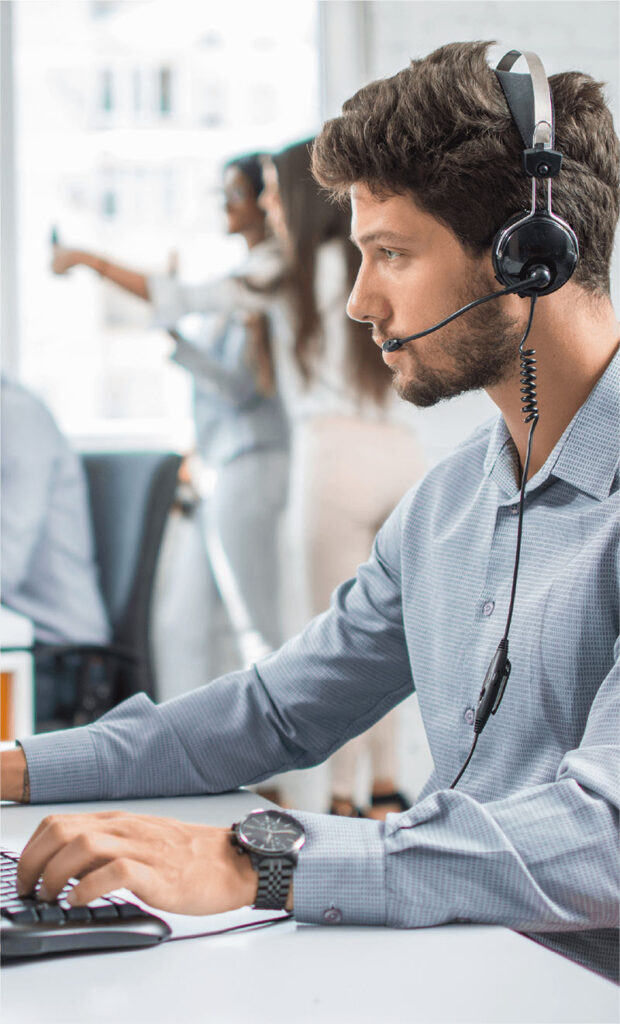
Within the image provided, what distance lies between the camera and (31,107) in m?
2.79

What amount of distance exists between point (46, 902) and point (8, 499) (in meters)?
1.63

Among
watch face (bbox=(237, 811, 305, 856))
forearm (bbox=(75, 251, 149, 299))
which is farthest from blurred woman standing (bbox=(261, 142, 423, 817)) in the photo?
watch face (bbox=(237, 811, 305, 856))

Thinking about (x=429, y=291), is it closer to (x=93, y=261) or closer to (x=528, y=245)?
(x=528, y=245)

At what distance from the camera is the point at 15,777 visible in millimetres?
896

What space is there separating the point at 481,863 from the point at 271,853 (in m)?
0.13

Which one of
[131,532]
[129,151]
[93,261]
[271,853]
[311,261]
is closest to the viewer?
Answer: [271,853]

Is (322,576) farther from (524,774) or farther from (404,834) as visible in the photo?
(404,834)

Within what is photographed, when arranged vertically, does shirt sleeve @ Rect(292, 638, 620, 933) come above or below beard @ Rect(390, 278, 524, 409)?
below

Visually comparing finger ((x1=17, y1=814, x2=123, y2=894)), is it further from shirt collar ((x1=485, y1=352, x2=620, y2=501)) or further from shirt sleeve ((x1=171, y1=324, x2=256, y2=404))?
shirt sleeve ((x1=171, y1=324, x2=256, y2=404))

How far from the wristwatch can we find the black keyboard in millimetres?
69

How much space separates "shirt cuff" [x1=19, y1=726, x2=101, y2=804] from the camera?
897 mm

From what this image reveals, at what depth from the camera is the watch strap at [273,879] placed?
2.05 feet

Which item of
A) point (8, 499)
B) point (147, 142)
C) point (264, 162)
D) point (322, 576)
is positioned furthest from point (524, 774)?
point (147, 142)

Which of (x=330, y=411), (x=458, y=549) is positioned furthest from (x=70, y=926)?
(x=330, y=411)
